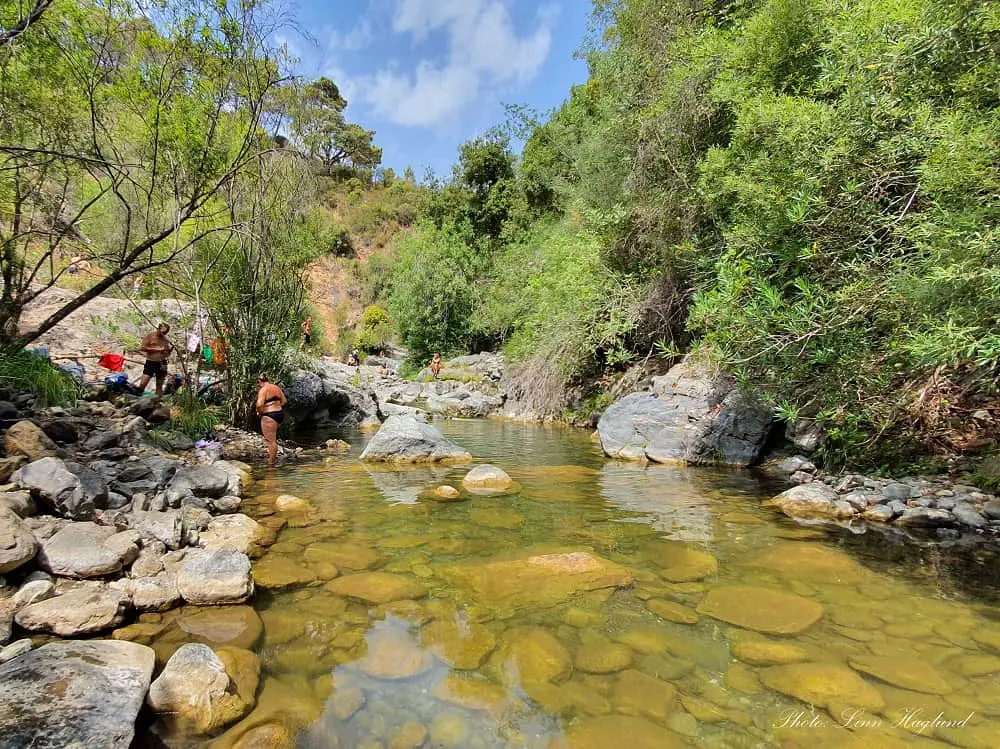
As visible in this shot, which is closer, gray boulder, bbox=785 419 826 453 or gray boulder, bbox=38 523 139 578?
gray boulder, bbox=38 523 139 578

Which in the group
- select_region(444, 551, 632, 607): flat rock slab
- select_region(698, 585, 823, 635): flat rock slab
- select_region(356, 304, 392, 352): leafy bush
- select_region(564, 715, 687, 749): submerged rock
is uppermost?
select_region(356, 304, 392, 352): leafy bush

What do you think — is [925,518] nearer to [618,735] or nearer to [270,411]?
[618,735]

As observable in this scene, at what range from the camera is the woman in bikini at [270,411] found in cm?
890

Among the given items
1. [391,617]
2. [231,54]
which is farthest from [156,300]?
[391,617]

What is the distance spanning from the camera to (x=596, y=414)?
1419 cm

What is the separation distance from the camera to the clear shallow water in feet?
8.26

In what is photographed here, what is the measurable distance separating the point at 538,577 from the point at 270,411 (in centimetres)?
671

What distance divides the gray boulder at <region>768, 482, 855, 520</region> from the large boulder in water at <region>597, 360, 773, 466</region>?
94.7 inches

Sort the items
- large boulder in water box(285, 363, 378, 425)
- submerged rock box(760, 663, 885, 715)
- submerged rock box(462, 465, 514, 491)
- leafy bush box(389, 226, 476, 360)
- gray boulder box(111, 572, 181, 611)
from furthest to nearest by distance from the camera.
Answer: leafy bush box(389, 226, 476, 360) → large boulder in water box(285, 363, 378, 425) → submerged rock box(462, 465, 514, 491) → gray boulder box(111, 572, 181, 611) → submerged rock box(760, 663, 885, 715)

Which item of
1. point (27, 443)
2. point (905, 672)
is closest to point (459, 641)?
point (905, 672)

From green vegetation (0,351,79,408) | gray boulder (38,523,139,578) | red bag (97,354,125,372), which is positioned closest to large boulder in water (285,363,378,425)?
red bag (97,354,125,372)

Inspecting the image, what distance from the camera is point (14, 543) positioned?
331 cm

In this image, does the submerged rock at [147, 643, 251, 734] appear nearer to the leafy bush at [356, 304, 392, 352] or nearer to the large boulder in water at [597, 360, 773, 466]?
the large boulder in water at [597, 360, 773, 466]

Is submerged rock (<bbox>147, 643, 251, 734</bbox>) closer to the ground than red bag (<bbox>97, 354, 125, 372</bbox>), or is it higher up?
closer to the ground
